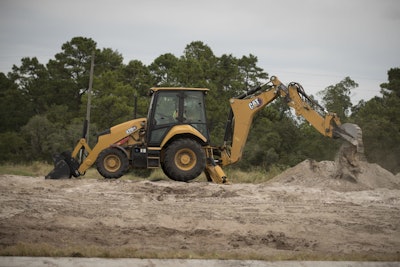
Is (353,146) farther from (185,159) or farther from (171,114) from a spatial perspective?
(171,114)

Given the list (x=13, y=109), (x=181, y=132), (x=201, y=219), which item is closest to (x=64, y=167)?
(x=181, y=132)

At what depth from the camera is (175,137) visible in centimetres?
1798

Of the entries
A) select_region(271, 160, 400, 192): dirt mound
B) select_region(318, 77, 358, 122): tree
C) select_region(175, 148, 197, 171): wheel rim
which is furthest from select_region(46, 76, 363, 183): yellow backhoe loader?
select_region(318, 77, 358, 122): tree

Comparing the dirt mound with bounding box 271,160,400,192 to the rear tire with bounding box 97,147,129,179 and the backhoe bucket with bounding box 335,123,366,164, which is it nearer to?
the backhoe bucket with bounding box 335,123,366,164

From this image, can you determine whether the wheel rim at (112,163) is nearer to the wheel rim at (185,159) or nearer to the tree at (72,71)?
the wheel rim at (185,159)

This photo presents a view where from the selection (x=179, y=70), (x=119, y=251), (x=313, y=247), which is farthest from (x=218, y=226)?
(x=179, y=70)

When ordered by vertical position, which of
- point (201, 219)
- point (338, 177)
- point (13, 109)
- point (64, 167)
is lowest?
point (201, 219)

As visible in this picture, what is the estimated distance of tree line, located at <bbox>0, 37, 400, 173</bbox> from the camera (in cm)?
3778

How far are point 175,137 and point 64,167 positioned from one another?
325 cm

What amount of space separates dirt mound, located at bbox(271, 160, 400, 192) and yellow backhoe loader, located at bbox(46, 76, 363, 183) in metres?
0.96

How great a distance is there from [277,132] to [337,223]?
97.3 feet

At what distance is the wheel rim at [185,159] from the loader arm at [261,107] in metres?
1.57

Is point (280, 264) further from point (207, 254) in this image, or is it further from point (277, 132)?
point (277, 132)

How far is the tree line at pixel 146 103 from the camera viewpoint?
37.8 meters
